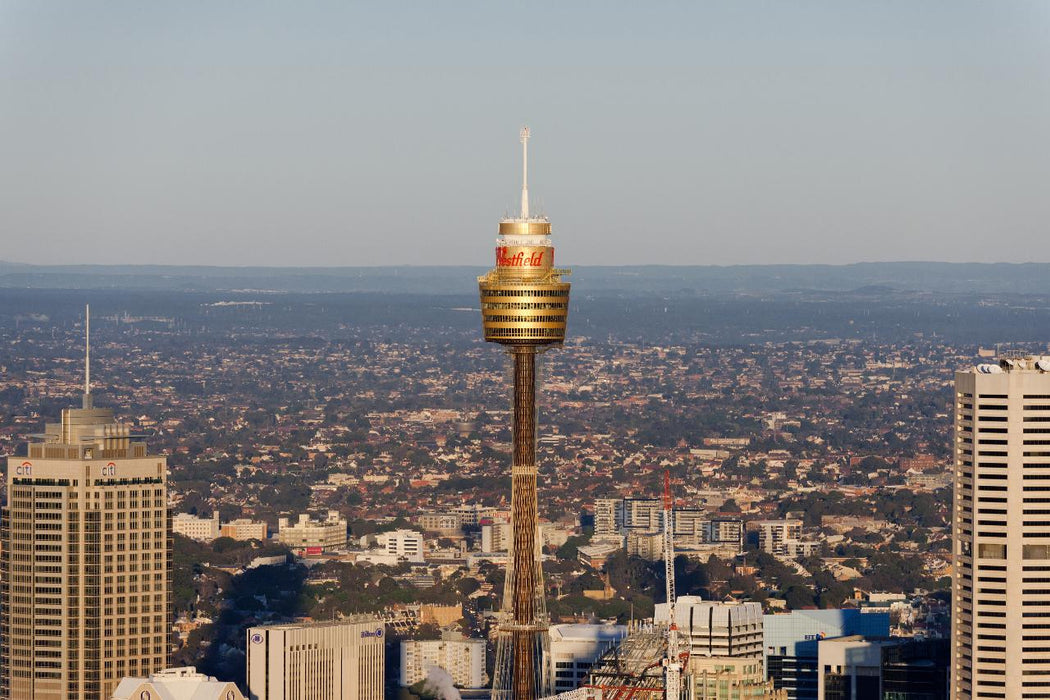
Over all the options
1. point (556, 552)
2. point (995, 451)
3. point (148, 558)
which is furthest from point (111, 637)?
point (556, 552)

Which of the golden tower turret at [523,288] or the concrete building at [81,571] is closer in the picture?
the golden tower turret at [523,288]

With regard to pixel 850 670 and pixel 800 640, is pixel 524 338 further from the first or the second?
pixel 800 640

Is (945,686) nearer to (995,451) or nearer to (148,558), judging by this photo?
(995,451)

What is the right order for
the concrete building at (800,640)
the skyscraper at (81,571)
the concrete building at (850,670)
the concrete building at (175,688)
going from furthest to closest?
the concrete building at (800,640)
the concrete building at (850,670)
the skyscraper at (81,571)
the concrete building at (175,688)

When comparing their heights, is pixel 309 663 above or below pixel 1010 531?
below

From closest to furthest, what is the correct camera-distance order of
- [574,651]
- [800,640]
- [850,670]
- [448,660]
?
[850,670] < [574,651] < [800,640] < [448,660]


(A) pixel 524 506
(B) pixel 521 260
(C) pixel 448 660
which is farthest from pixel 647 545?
(B) pixel 521 260

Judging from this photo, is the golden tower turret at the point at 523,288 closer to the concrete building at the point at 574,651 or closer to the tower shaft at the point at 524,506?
the tower shaft at the point at 524,506

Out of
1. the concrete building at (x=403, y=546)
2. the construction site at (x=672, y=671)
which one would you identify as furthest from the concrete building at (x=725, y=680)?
the concrete building at (x=403, y=546)
